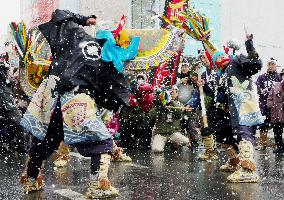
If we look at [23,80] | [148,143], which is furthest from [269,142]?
[23,80]

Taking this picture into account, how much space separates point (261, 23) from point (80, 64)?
14929mm

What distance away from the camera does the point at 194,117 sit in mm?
10234

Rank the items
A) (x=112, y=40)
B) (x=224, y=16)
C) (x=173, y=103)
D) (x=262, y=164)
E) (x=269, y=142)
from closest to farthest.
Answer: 1. (x=112, y=40)
2. (x=262, y=164)
3. (x=173, y=103)
4. (x=269, y=142)
5. (x=224, y=16)

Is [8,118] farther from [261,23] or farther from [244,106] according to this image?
[261,23]

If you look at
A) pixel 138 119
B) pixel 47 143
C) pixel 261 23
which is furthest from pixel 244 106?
pixel 261 23

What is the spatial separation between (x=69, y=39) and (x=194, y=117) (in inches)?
231

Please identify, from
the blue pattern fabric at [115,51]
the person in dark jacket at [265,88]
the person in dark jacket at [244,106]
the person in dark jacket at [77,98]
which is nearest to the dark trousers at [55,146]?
the person in dark jacket at [77,98]

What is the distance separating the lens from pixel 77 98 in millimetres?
4516

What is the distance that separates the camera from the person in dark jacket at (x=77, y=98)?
4.50 metres

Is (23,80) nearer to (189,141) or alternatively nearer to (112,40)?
(112,40)

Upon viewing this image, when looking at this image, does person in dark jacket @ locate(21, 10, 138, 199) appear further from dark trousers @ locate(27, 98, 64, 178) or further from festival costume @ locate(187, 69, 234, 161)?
festival costume @ locate(187, 69, 234, 161)

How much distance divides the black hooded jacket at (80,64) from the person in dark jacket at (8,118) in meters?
4.53

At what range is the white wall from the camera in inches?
701

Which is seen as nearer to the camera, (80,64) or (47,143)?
(80,64)
